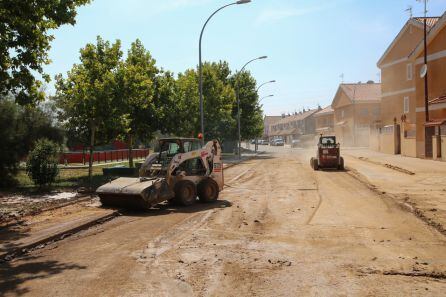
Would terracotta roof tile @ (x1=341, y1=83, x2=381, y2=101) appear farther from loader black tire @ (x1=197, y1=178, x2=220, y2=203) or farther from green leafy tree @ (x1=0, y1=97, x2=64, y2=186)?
loader black tire @ (x1=197, y1=178, x2=220, y2=203)

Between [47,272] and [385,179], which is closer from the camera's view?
[47,272]

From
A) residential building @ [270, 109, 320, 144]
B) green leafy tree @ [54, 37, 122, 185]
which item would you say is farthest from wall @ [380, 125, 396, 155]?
residential building @ [270, 109, 320, 144]

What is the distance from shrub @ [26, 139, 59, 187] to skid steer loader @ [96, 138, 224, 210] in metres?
5.06

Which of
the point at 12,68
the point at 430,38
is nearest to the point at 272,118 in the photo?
the point at 430,38

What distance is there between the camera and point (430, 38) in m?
35.4

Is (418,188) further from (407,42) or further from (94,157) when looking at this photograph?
(407,42)

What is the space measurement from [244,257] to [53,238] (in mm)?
4355

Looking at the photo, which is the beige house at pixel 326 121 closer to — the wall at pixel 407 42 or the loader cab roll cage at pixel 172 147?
the wall at pixel 407 42

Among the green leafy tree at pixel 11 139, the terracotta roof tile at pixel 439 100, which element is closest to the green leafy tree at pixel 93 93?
the green leafy tree at pixel 11 139

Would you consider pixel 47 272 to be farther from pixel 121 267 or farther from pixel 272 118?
pixel 272 118

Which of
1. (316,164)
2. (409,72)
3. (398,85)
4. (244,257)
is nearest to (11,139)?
(244,257)

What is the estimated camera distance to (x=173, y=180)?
528 inches

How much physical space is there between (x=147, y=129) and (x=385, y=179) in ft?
44.1

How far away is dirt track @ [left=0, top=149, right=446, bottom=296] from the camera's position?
6195 millimetres
